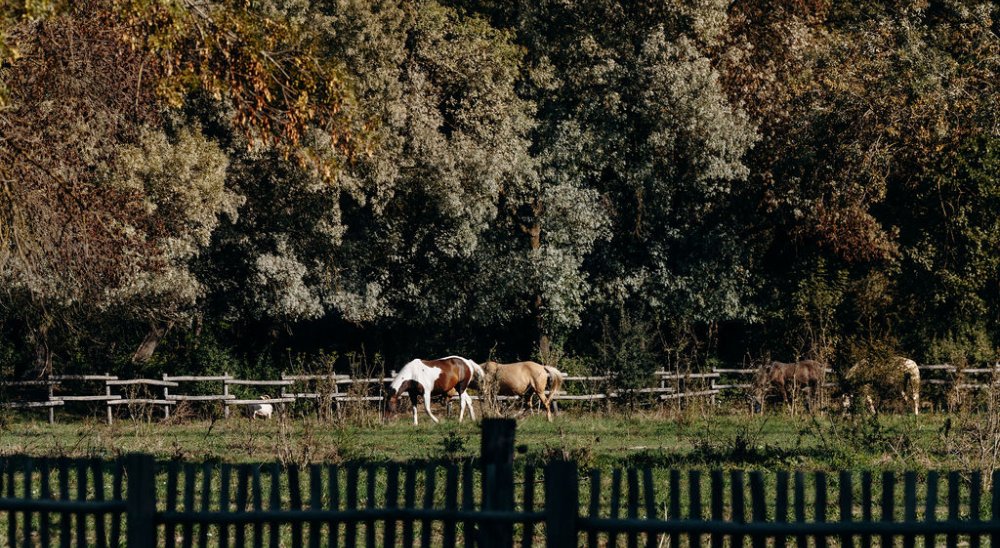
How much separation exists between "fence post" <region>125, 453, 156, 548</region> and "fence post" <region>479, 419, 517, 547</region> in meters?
1.88

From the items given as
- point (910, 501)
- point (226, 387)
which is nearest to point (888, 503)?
point (910, 501)

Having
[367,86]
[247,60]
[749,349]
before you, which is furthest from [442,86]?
[247,60]

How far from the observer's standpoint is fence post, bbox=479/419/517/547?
7035 millimetres

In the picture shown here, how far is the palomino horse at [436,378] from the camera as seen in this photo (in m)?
27.7

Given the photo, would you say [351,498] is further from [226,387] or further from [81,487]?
[226,387]

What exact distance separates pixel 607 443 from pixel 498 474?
39.9ft

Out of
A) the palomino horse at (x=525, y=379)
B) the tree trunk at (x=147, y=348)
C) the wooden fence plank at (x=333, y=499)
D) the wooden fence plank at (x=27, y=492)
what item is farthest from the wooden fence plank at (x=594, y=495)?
the tree trunk at (x=147, y=348)

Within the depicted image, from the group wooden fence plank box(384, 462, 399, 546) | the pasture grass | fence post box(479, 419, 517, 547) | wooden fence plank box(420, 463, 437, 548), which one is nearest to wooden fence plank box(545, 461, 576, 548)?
fence post box(479, 419, 517, 547)

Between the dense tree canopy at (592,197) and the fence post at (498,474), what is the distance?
21574 mm

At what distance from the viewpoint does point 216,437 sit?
2038cm

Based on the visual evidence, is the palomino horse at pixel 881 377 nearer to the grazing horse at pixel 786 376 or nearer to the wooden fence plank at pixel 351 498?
the grazing horse at pixel 786 376

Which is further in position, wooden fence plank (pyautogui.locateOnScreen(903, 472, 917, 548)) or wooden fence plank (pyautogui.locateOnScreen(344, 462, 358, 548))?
wooden fence plank (pyautogui.locateOnScreen(344, 462, 358, 548))

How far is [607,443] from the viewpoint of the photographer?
19.0 meters

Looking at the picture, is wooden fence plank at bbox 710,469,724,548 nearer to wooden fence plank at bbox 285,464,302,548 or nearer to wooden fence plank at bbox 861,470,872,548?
wooden fence plank at bbox 861,470,872,548
